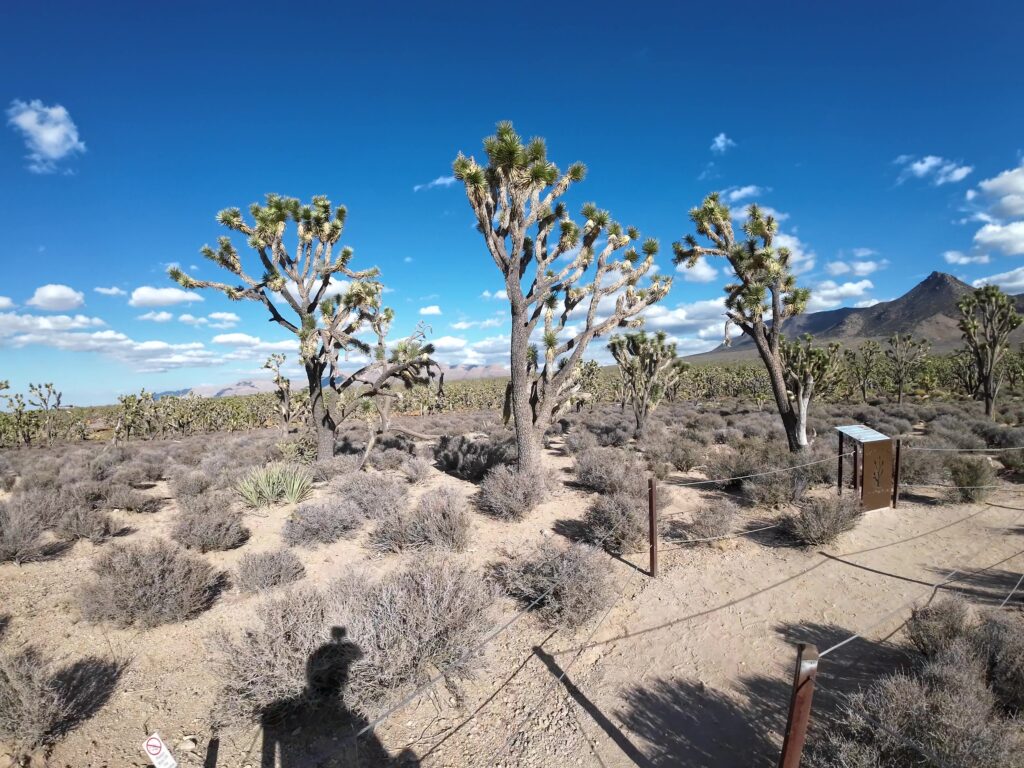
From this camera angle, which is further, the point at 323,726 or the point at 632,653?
the point at 632,653

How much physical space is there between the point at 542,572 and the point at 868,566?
447cm

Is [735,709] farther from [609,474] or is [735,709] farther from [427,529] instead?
[609,474]

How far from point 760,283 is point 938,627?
9488 millimetres

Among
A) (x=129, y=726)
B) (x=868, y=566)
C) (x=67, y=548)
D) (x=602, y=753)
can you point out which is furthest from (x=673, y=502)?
(x=67, y=548)

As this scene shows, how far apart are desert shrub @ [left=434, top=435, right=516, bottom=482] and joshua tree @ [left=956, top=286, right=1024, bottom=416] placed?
62.1ft

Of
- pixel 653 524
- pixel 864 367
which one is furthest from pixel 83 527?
pixel 864 367

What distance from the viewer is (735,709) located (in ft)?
12.8

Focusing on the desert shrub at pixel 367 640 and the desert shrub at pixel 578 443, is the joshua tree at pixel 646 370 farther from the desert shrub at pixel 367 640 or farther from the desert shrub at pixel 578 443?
the desert shrub at pixel 367 640

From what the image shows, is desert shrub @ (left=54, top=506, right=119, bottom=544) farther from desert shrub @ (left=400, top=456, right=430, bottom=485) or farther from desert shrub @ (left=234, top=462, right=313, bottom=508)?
desert shrub @ (left=400, top=456, right=430, bottom=485)

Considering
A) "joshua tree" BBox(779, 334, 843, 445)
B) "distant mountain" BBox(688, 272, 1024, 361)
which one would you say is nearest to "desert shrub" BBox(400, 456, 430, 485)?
"joshua tree" BBox(779, 334, 843, 445)

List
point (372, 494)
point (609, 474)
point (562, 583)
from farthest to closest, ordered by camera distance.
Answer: point (609, 474) → point (372, 494) → point (562, 583)

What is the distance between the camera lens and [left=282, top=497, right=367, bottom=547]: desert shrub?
7.69m

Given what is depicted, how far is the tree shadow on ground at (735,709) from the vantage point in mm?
3475

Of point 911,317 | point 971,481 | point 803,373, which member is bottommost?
point 971,481
